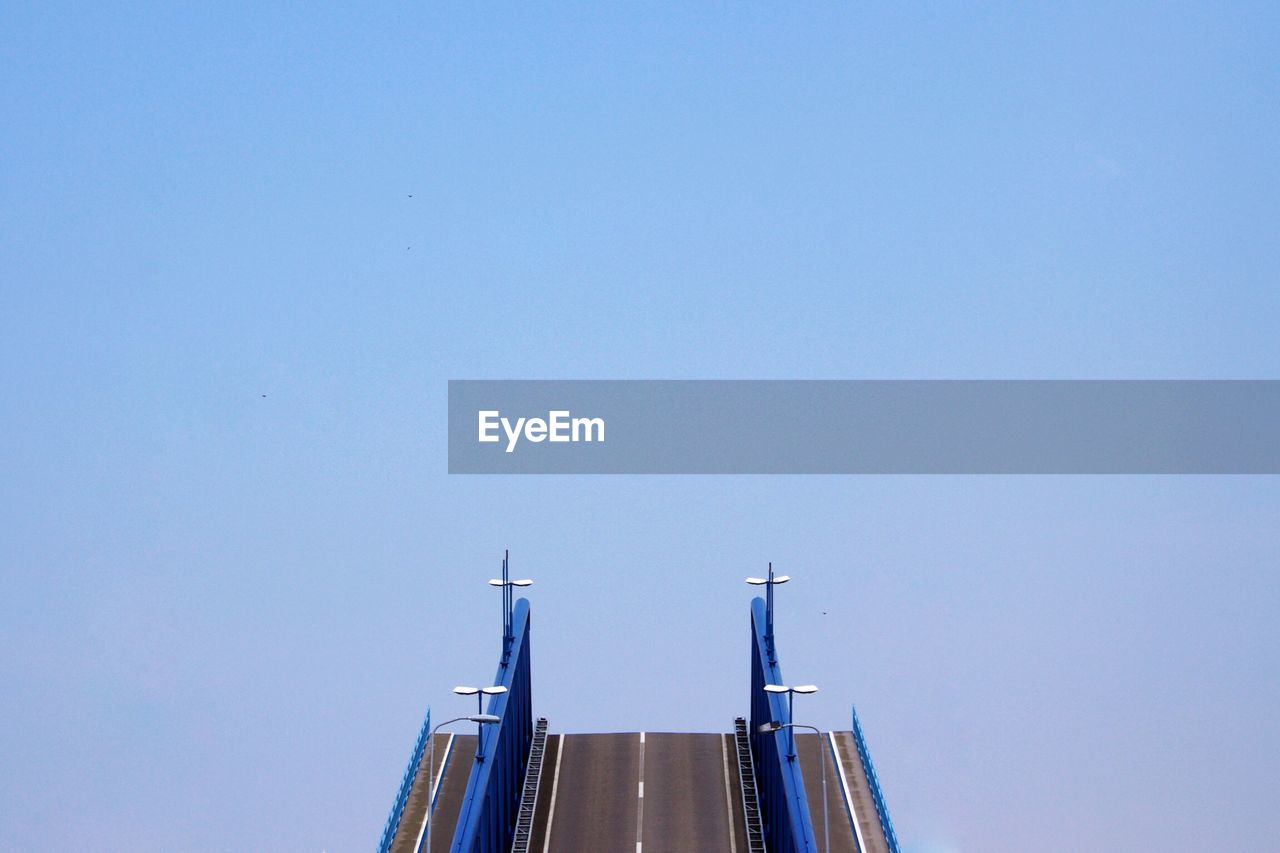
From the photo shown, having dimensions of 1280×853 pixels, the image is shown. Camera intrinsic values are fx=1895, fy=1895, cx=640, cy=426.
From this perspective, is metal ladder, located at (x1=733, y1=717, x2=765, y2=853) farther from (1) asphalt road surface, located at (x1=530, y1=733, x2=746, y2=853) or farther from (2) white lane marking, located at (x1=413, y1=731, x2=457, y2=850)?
(2) white lane marking, located at (x1=413, y1=731, x2=457, y2=850)

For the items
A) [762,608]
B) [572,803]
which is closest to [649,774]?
[572,803]

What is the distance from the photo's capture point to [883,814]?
74.0 m

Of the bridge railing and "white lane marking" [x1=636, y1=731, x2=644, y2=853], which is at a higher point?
the bridge railing

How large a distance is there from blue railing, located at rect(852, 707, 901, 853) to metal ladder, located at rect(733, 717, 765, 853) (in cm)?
479

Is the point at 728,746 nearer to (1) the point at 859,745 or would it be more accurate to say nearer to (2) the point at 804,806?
(1) the point at 859,745

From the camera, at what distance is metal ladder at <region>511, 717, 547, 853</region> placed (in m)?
74.5

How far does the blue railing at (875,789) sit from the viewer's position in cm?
7194

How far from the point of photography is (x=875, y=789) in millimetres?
78188

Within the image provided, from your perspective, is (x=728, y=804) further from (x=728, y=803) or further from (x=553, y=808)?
(x=553, y=808)

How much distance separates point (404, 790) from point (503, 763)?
8625mm

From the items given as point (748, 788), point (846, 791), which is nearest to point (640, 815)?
point (748, 788)

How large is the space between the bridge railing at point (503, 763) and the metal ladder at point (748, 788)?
30.8 feet

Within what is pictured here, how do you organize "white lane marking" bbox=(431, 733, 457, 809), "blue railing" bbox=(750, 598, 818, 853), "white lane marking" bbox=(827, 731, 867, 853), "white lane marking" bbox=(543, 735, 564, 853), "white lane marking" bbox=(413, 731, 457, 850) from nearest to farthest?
"blue railing" bbox=(750, 598, 818, 853) → "white lane marking" bbox=(827, 731, 867, 853) → "white lane marking" bbox=(413, 731, 457, 850) → "white lane marking" bbox=(543, 735, 564, 853) → "white lane marking" bbox=(431, 733, 457, 809)

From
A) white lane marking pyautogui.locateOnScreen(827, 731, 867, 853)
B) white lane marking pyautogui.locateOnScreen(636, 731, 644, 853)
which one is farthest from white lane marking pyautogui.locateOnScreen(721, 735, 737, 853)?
white lane marking pyautogui.locateOnScreen(827, 731, 867, 853)
